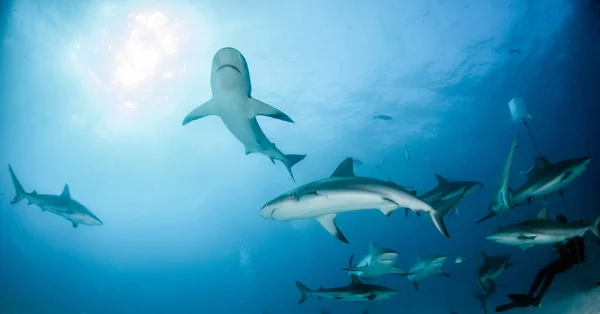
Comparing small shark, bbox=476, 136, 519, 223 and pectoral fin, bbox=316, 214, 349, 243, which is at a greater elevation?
pectoral fin, bbox=316, 214, 349, 243

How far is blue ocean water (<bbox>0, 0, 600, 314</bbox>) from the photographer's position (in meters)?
14.3

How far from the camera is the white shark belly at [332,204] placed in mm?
3977

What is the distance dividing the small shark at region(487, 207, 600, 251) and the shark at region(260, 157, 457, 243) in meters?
2.20

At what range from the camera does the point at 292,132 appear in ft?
77.5

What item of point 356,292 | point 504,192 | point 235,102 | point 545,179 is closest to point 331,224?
point 356,292

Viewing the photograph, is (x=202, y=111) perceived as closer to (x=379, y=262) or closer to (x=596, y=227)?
(x=379, y=262)

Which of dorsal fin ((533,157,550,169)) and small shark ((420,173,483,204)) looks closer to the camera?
dorsal fin ((533,157,550,169))

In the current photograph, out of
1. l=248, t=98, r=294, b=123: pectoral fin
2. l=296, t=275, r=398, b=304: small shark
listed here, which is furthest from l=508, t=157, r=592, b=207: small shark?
l=248, t=98, r=294, b=123: pectoral fin

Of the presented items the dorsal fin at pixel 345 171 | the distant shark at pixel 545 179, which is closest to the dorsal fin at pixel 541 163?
the distant shark at pixel 545 179

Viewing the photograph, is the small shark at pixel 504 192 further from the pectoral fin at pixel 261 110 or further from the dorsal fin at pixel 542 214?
the pectoral fin at pixel 261 110

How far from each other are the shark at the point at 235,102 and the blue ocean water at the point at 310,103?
7.32 metres

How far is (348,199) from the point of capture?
404 cm

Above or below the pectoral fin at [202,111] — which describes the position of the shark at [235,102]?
below

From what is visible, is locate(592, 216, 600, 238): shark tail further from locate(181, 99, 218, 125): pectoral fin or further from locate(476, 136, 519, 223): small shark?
locate(181, 99, 218, 125): pectoral fin
